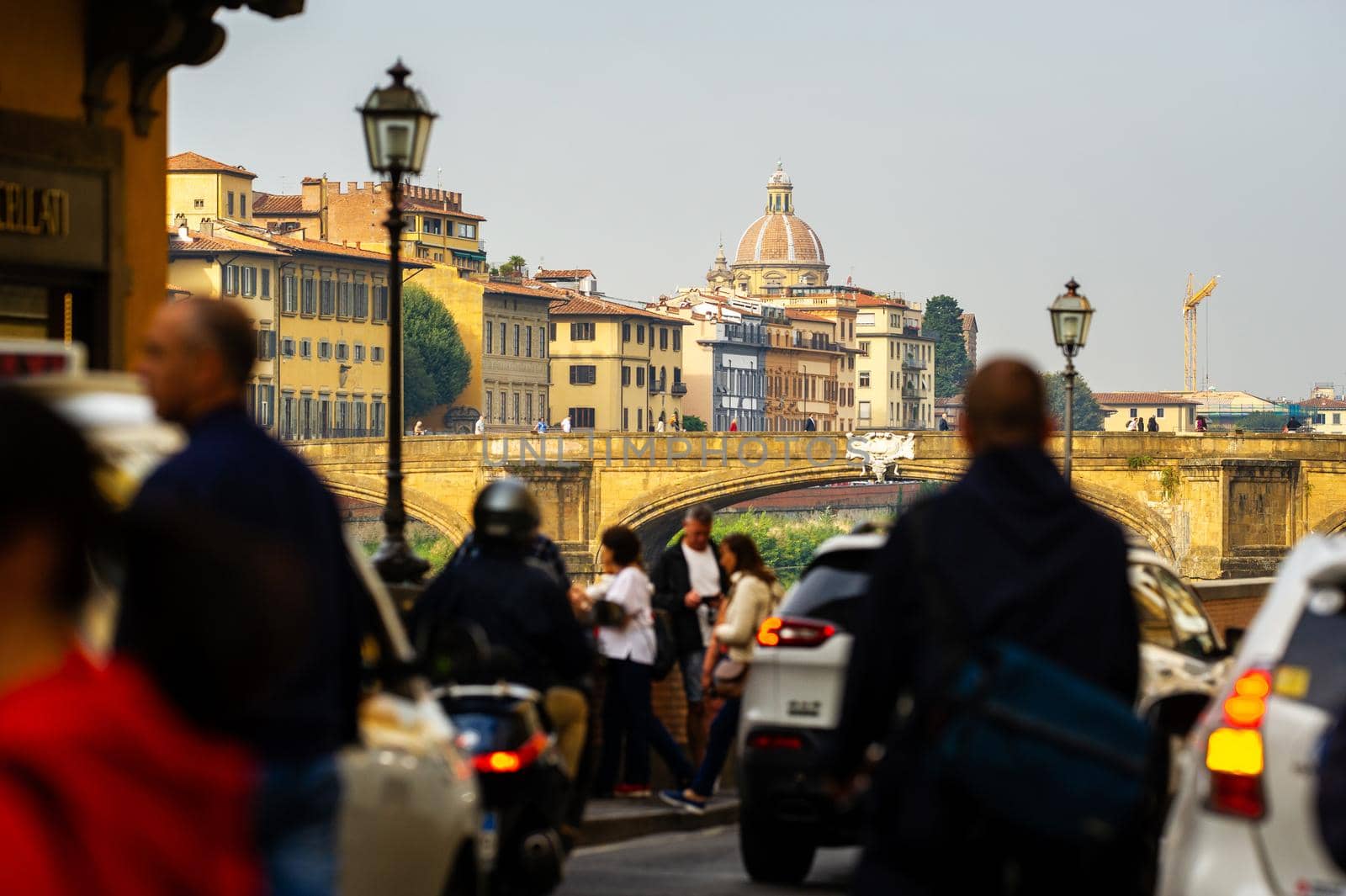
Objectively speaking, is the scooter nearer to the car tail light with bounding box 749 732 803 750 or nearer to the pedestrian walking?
the car tail light with bounding box 749 732 803 750

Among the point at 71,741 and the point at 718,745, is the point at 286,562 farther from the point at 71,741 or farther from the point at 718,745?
the point at 718,745

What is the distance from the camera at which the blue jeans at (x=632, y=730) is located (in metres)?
12.1

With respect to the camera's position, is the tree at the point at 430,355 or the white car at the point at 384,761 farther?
the tree at the point at 430,355

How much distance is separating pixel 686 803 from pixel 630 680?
64 cm

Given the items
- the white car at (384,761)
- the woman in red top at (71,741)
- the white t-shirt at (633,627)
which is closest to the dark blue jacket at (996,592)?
the white car at (384,761)

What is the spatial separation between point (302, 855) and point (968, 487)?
142 centimetres

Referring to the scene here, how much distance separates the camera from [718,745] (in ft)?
38.5

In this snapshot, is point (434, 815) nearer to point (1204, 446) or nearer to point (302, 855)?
point (302, 855)

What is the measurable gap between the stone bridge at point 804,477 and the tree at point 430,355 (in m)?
38.2

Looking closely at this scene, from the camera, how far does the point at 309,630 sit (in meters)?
3.24

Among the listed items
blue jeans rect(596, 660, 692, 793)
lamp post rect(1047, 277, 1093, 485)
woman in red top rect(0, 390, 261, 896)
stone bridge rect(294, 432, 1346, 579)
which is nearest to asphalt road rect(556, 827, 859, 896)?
blue jeans rect(596, 660, 692, 793)

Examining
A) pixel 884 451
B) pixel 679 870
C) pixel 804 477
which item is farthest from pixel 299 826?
pixel 804 477

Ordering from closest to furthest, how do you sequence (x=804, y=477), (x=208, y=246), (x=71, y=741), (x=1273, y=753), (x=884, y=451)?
(x=71, y=741) < (x=1273, y=753) < (x=884, y=451) < (x=804, y=477) < (x=208, y=246)

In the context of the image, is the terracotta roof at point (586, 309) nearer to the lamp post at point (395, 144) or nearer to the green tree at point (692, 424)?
the green tree at point (692, 424)
